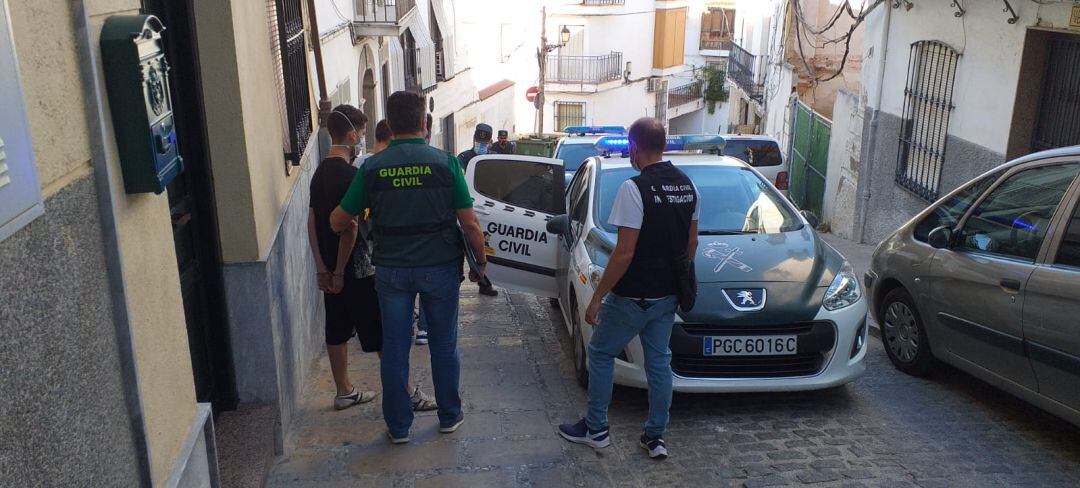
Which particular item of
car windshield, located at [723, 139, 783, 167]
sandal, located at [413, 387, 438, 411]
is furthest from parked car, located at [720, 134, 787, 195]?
sandal, located at [413, 387, 438, 411]

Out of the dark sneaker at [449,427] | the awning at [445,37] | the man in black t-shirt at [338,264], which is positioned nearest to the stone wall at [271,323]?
the man in black t-shirt at [338,264]

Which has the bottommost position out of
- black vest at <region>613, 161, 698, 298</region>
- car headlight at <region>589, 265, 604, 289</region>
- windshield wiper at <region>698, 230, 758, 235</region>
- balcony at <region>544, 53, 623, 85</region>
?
balcony at <region>544, 53, 623, 85</region>

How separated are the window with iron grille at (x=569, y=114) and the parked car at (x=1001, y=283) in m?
33.0

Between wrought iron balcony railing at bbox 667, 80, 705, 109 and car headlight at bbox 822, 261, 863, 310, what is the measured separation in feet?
120

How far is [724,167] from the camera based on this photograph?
6570mm

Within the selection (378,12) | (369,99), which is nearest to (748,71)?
(369,99)

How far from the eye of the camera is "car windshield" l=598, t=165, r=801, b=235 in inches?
239

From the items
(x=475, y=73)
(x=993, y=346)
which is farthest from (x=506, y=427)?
(x=475, y=73)

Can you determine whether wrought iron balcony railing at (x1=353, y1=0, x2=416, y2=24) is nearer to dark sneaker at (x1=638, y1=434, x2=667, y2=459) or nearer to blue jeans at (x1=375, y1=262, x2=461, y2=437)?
blue jeans at (x1=375, y1=262, x2=461, y2=437)

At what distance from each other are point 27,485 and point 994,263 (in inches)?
191

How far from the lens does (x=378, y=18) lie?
1246 centimetres

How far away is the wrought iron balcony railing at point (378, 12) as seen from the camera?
11.9 metres

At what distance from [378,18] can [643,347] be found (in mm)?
9224

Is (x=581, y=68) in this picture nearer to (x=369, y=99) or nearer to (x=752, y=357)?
(x=369, y=99)
